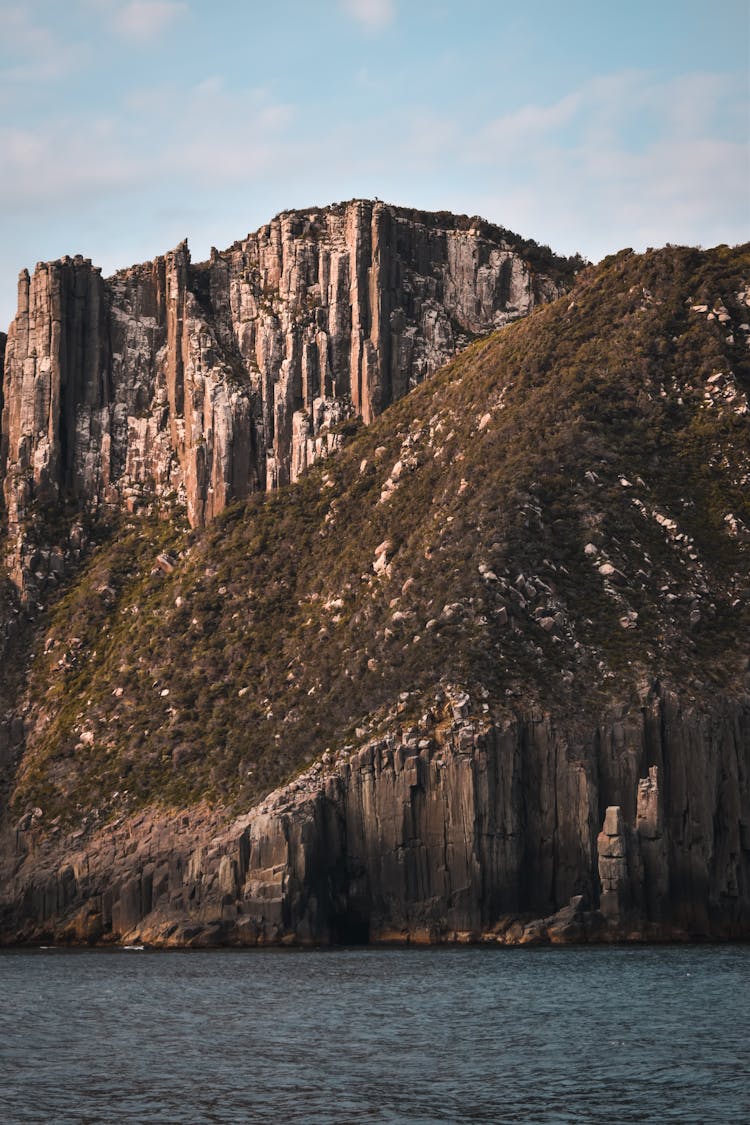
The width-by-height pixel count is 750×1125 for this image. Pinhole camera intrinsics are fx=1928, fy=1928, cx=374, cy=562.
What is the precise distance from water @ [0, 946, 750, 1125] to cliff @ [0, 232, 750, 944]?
8359 mm

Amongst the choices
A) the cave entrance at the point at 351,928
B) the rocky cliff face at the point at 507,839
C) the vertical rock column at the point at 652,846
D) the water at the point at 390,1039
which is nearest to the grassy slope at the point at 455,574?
the rocky cliff face at the point at 507,839

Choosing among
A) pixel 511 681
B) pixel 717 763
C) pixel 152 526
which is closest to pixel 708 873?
pixel 717 763

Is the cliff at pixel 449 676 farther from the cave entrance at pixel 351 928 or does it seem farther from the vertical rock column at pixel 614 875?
the cave entrance at pixel 351 928

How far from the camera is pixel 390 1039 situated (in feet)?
281

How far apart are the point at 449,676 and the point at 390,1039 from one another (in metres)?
53.6

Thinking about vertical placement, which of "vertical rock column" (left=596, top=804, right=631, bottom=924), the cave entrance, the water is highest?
"vertical rock column" (left=596, top=804, right=631, bottom=924)

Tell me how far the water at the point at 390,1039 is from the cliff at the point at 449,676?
8.36 m

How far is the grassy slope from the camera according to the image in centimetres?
14212

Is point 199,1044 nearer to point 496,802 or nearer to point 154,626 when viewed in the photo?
point 496,802

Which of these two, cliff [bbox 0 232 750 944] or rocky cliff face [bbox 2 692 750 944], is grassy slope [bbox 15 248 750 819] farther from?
rocky cliff face [bbox 2 692 750 944]

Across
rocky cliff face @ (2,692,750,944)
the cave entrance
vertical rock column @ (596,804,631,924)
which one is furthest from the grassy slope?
the cave entrance

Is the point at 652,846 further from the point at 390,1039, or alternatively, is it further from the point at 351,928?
the point at 390,1039

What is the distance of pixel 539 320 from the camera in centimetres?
18288

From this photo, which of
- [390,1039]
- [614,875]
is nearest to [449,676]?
[614,875]
